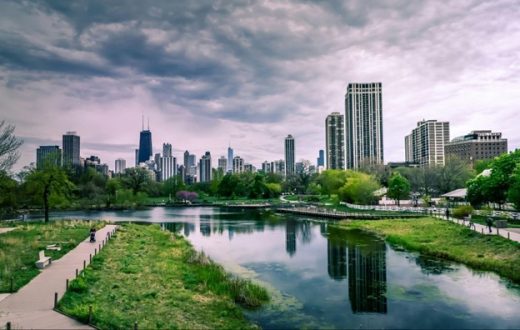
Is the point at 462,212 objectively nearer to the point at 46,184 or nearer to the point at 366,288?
the point at 366,288

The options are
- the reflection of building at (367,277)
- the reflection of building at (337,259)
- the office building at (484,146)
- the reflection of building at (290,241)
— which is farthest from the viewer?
the office building at (484,146)

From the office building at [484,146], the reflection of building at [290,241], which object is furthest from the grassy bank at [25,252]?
the office building at [484,146]

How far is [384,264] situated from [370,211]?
40579 mm

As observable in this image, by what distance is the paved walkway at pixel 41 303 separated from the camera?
13.3 m

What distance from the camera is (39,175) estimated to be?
5250 cm

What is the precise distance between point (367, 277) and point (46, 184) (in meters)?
45.8

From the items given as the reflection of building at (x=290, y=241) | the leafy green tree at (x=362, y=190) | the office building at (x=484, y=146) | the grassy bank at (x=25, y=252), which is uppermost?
the office building at (x=484, y=146)

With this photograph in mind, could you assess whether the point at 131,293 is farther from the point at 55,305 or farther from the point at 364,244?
the point at 364,244

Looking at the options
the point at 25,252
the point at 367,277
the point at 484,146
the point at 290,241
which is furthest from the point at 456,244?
the point at 484,146

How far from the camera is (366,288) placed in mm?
23094

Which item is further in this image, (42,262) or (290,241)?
(290,241)

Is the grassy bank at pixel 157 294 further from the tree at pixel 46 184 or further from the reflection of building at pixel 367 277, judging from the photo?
the tree at pixel 46 184

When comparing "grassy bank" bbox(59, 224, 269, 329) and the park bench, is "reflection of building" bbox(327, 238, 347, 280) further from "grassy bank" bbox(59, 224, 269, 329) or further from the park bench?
Answer: the park bench

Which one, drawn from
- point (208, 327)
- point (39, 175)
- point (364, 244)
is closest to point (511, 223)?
point (364, 244)
